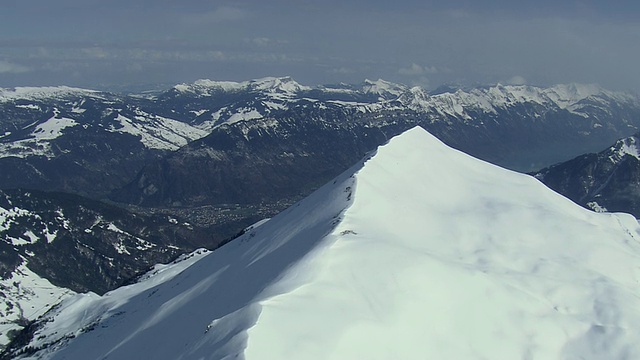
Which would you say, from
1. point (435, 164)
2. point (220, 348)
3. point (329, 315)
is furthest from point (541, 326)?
point (435, 164)

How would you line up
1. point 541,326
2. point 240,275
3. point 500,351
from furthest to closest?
point 240,275, point 541,326, point 500,351

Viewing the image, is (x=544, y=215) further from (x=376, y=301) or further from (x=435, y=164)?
(x=376, y=301)

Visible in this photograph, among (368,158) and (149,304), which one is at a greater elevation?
(368,158)

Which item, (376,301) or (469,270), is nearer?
(376,301)

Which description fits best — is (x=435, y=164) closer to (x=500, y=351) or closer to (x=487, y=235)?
(x=487, y=235)

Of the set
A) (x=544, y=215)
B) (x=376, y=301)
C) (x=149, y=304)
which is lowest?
(x=149, y=304)

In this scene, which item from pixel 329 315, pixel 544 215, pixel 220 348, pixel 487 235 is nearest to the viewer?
pixel 220 348
